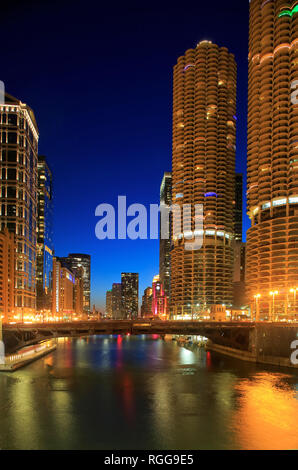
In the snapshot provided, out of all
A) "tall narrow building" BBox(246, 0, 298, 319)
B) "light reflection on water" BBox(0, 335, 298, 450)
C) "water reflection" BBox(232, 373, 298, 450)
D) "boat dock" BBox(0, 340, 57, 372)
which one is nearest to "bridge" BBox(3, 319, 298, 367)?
"boat dock" BBox(0, 340, 57, 372)

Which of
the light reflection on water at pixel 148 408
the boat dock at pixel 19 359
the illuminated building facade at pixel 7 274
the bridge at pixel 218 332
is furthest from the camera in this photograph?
the illuminated building facade at pixel 7 274

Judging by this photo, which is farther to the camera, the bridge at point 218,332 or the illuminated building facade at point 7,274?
the illuminated building facade at point 7,274

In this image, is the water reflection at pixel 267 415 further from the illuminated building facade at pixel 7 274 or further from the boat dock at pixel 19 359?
the illuminated building facade at pixel 7 274

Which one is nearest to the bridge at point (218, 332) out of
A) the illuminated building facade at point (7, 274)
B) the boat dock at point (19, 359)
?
the boat dock at point (19, 359)

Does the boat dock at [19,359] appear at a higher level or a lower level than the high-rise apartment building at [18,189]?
lower

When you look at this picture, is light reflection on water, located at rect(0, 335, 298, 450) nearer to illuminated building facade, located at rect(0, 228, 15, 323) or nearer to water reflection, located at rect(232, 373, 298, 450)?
water reflection, located at rect(232, 373, 298, 450)

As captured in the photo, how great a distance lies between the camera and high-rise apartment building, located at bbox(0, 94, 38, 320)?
171875mm

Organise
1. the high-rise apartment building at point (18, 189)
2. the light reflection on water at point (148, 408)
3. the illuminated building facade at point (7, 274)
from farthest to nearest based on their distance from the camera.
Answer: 1. the high-rise apartment building at point (18, 189)
2. the illuminated building facade at point (7, 274)
3. the light reflection on water at point (148, 408)

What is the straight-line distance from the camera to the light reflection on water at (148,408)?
35781mm

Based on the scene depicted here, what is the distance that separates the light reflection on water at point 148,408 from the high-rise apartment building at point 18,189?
102242 mm

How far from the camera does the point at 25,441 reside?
34938 millimetres

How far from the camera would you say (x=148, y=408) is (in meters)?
47.0

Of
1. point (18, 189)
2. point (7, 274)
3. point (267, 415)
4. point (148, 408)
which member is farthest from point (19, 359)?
point (18, 189)
